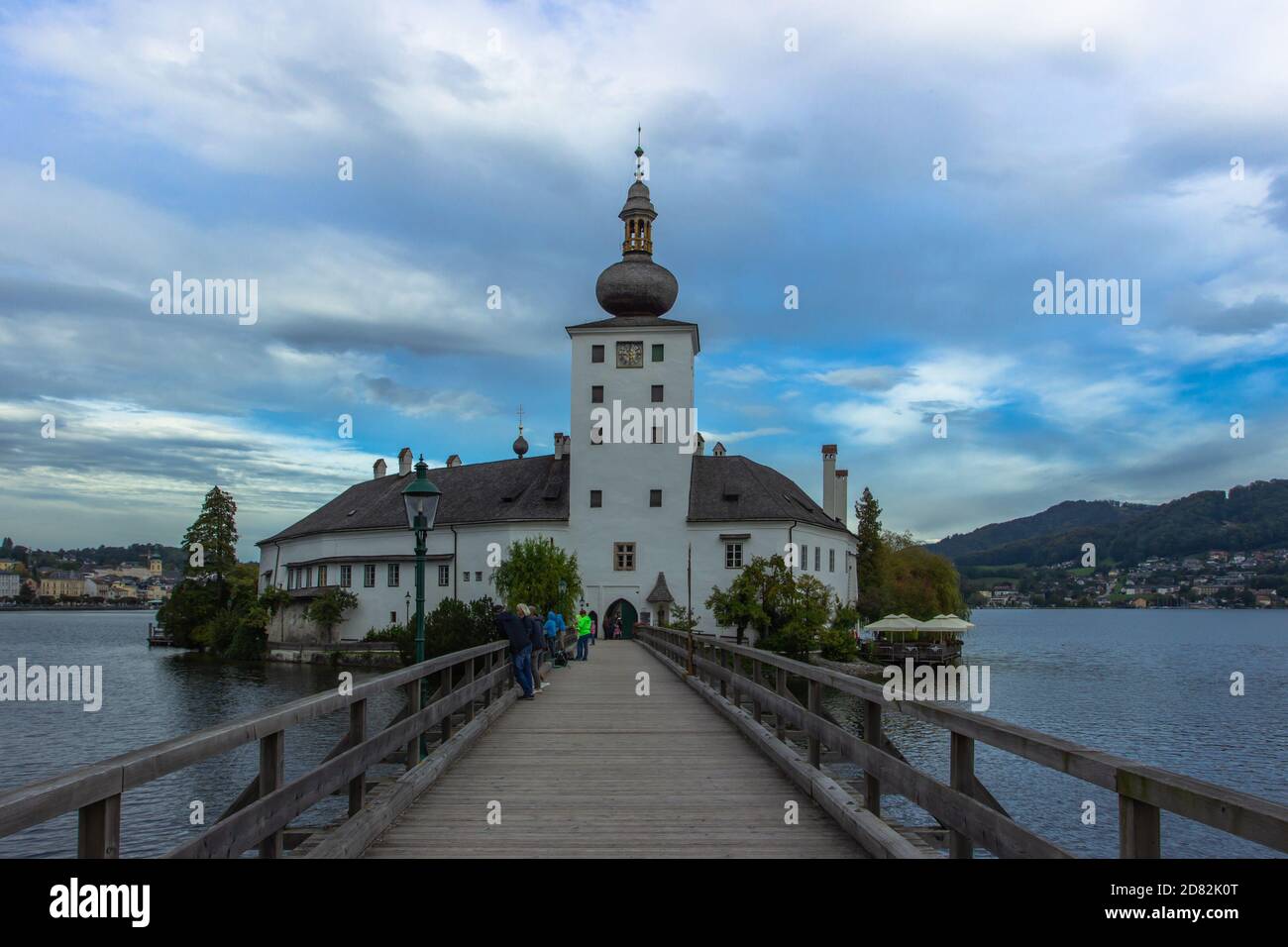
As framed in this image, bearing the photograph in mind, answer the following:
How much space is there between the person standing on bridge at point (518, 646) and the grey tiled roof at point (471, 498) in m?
40.1

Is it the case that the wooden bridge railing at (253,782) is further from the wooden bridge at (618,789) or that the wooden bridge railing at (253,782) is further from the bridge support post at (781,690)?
the bridge support post at (781,690)

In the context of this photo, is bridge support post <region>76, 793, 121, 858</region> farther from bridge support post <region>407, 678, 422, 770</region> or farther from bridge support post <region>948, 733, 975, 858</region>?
bridge support post <region>407, 678, 422, 770</region>

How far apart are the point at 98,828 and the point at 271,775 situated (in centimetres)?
201

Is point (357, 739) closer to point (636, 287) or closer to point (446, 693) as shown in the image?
point (446, 693)

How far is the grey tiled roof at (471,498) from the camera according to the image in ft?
198

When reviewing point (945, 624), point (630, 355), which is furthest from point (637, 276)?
point (945, 624)

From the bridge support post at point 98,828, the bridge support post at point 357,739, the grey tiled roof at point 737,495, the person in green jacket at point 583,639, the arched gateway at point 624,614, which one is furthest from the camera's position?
the grey tiled roof at point 737,495

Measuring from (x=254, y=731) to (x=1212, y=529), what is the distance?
21174 centimetres

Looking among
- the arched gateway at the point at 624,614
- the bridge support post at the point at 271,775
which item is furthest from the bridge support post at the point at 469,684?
the arched gateway at the point at 624,614

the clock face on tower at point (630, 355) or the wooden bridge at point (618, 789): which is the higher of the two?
the clock face on tower at point (630, 355)

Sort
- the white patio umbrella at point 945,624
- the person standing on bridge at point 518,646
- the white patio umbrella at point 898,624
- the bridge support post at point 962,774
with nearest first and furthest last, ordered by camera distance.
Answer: the bridge support post at point 962,774 → the person standing on bridge at point 518,646 → the white patio umbrella at point 898,624 → the white patio umbrella at point 945,624
